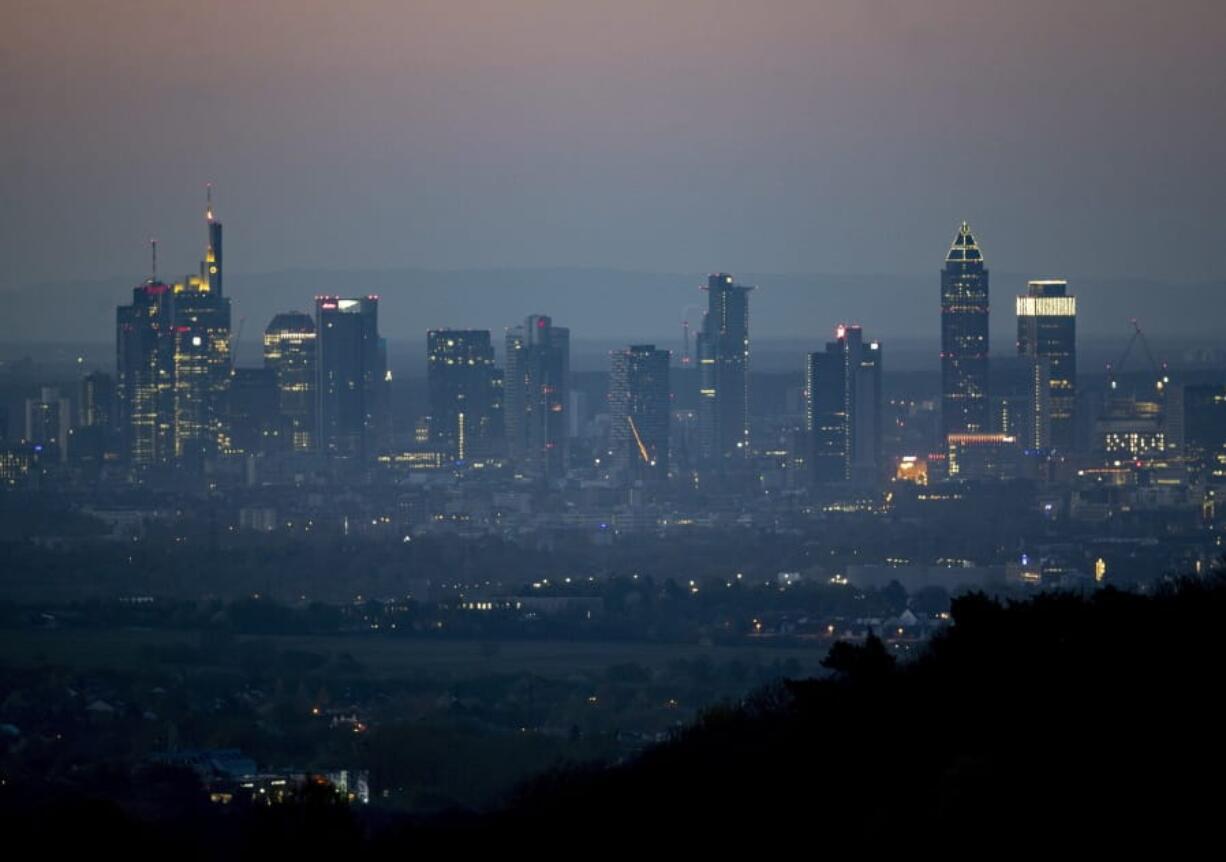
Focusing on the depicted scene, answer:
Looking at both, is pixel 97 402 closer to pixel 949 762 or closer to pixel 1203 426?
pixel 1203 426

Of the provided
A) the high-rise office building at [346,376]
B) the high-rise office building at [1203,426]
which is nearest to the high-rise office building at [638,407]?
the high-rise office building at [346,376]

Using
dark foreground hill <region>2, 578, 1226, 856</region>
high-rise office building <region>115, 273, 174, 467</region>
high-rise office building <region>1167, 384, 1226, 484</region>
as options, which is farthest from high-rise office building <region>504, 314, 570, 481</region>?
dark foreground hill <region>2, 578, 1226, 856</region>

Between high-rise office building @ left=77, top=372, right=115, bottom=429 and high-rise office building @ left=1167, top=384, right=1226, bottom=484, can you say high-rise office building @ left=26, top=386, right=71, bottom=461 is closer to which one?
high-rise office building @ left=77, top=372, right=115, bottom=429

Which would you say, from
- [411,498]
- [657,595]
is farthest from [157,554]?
[411,498]

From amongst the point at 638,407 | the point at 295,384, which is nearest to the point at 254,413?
the point at 295,384

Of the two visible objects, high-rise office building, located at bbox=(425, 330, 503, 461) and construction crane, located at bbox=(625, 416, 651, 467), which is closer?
construction crane, located at bbox=(625, 416, 651, 467)

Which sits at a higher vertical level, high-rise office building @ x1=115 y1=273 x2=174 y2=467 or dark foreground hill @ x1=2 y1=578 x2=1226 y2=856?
high-rise office building @ x1=115 y1=273 x2=174 y2=467
